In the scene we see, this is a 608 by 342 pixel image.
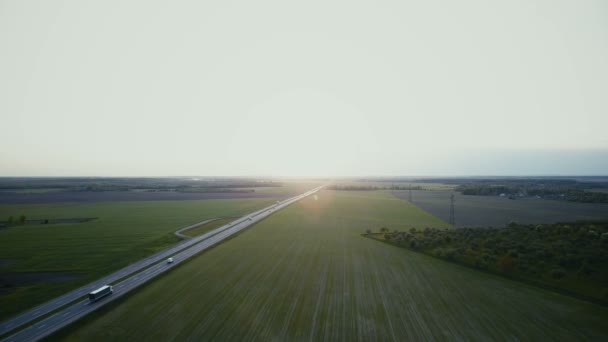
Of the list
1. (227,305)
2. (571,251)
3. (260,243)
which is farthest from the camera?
(260,243)

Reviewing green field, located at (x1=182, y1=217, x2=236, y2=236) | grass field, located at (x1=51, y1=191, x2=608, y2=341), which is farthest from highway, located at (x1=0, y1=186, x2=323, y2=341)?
green field, located at (x1=182, y1=217, x2=236, y2=236)

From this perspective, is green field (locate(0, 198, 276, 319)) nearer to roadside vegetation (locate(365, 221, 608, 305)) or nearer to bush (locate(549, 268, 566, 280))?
roadside vegetation (locate(365, 221, 608, 305))

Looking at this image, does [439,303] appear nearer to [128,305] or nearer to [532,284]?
[532,284]

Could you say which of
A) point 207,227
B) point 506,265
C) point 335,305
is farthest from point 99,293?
point 506,265

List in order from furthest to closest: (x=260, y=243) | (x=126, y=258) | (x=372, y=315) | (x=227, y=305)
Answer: (x=260, y=243)
(x=126, y=258)
(x=227, y=305)
(x=372, y=315)

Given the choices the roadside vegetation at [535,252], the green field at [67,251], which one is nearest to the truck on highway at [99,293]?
the green field at [67,251]

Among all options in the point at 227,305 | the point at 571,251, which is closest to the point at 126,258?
the point at 227,305

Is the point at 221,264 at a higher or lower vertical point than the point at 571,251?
lower
